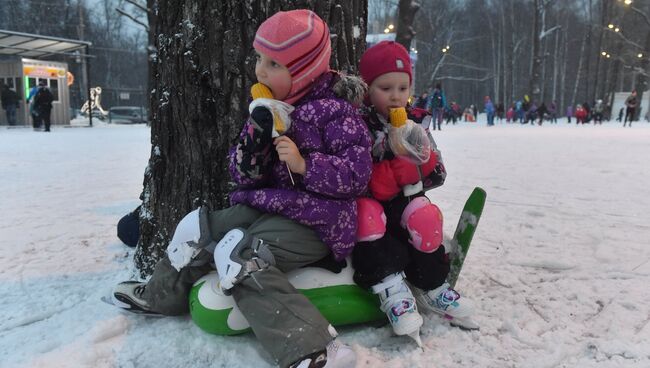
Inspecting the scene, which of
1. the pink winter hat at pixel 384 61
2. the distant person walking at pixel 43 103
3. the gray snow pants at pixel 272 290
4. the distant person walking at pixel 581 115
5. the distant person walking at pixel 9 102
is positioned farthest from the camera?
the distant person walking at pixel 581 115

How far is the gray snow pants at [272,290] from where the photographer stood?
181 cm

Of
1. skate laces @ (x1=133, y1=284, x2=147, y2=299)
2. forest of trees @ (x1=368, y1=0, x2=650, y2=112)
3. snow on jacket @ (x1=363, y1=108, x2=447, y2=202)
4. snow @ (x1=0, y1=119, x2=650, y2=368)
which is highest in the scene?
forest of trees @ (x1=368, y1=0, x2=650, y2=112)

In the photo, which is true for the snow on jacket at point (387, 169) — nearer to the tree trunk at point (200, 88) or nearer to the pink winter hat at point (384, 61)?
the pink winter hat at point (384, 61)

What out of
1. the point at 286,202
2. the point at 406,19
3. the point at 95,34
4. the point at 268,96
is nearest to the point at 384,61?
the point at 268,96

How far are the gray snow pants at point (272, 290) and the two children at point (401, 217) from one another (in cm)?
27

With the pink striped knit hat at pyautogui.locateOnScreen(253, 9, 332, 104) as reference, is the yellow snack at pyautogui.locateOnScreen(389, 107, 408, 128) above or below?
below

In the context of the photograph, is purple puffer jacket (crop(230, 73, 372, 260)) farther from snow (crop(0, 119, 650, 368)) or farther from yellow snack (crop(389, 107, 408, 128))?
snow (crop(0, 119, 650, 368))

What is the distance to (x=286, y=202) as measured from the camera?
6.64 feet

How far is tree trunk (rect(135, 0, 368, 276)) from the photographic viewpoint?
98.2 inches

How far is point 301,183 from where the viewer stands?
206 centimetres

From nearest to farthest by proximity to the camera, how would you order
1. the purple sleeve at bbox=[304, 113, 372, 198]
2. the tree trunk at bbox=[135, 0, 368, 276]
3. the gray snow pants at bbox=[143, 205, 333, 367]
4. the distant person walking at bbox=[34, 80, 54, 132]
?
the gray snow pants at bbox=[143, 205, 333, 367] < the purple sleeve at bbox=[304, 113, 372, 198] < the tree trunk at bbox=[135, 0, 368, 276] < the distant person walking at bbox=[34, 80, 54, 132]

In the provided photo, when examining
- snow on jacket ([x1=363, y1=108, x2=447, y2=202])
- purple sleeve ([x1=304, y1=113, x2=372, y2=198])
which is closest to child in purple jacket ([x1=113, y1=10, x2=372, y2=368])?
purple sleeve ([x1=304, y1=113, x2=372, y2=198])

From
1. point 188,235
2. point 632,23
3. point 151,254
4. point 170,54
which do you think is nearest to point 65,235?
point 151,254


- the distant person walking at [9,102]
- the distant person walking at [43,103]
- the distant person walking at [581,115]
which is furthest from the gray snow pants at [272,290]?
the distant person walking at [581,115]
